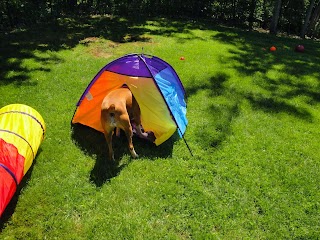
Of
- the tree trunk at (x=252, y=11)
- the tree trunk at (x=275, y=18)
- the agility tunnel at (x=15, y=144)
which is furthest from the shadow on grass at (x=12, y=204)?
the tree trunk at (x=252, y=11)

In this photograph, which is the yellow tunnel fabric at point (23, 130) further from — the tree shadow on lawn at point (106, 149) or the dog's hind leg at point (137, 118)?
the dog's hind leg at point (137, 118)

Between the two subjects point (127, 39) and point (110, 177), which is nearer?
point (110, 177)

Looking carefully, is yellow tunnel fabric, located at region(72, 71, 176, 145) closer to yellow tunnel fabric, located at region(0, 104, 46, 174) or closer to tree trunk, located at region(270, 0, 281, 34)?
yellow tunnel fabric, located at region(0, 104, 46, 174)

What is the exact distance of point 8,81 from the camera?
7.70 metres

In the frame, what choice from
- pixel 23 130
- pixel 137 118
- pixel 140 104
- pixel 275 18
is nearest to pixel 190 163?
pixel 137 118

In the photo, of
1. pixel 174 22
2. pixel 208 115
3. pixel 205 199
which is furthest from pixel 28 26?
pixel 205 199

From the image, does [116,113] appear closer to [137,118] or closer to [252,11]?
[137,118]

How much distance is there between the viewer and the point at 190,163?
5285 mm

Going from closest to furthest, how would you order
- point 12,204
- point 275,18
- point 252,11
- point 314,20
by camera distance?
point 12,204, point 275,18, point 252,11, point 314,20

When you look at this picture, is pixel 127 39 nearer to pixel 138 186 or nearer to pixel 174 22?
pixel 174 22

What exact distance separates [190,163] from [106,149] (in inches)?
60.3

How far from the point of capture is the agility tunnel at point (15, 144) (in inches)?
156

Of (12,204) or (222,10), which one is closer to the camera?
(12,204)

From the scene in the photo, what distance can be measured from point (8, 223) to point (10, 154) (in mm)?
924
